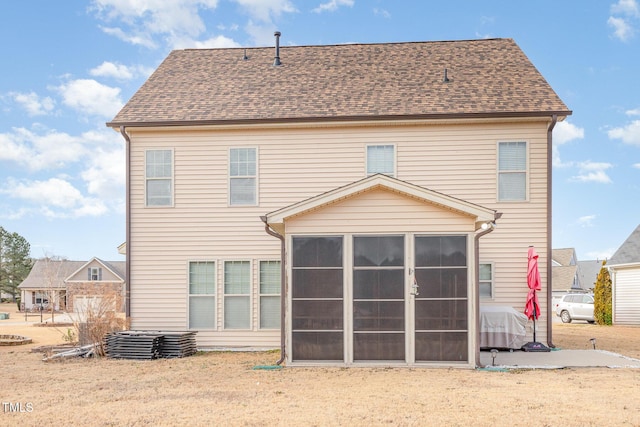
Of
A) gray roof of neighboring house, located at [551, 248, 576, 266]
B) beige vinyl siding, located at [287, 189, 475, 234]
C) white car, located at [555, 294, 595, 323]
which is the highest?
beige vinyl siding, located at [287, 189, 475, 234]

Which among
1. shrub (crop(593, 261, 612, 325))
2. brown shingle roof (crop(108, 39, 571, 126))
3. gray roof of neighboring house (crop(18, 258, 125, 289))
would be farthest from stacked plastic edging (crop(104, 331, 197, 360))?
gray roof of neighboring house (crop(18, 258, 125, 289))

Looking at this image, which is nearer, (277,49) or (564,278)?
(277,49)

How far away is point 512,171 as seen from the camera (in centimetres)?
1391

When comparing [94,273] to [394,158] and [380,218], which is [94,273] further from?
[380,218]

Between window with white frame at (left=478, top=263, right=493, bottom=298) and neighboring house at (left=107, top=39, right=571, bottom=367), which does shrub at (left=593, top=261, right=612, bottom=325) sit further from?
window with white frame at (left=478, top=263, right=493, bottom=298)

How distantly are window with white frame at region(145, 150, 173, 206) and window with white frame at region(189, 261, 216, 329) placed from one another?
175 cm

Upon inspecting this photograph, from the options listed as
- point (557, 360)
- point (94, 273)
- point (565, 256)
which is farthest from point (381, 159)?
point (565, 256)

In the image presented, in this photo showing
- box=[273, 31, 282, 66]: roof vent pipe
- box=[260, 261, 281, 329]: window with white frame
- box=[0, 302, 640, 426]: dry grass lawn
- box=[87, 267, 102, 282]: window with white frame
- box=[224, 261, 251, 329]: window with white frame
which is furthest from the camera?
box=[87, 267, 102, 282]: window with white frame

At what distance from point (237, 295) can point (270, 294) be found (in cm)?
80

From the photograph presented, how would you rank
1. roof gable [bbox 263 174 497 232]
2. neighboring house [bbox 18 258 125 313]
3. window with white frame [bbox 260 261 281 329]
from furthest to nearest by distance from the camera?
neighboring house [bbox 18 258 125 313], window with white frame [bbox 260 261 281 329], roof gable [bbox 263 174 497 232]

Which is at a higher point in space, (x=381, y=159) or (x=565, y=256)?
(x=381, y=159)

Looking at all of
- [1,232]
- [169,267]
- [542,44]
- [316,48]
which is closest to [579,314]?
[542,44]

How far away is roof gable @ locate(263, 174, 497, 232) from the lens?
10.6 meters

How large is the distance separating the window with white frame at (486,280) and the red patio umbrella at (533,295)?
870 millimetres
